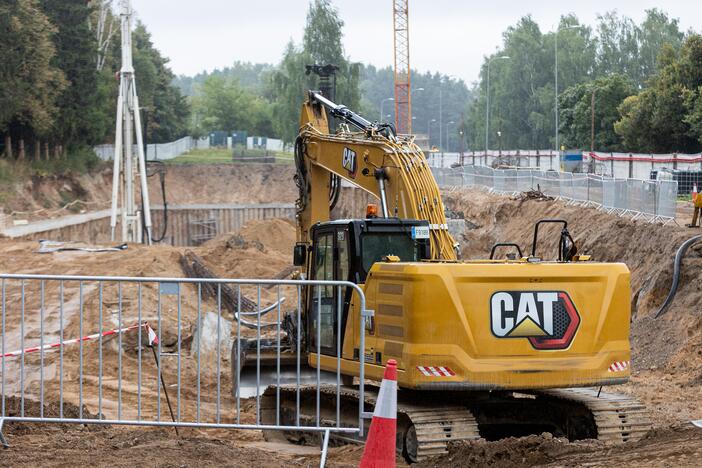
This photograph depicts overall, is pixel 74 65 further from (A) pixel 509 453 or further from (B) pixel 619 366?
(A) pixel 509 453

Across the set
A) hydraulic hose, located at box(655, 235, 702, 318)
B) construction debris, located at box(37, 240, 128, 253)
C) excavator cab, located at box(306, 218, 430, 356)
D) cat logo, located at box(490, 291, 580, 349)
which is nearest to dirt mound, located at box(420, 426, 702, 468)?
cat logo, located at box(490, 291, 580, 349)

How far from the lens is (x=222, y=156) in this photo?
94188 mm

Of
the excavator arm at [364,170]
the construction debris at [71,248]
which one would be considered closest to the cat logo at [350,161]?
the excavator arm at [364,170]

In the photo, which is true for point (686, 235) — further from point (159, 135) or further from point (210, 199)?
point (159, 135)

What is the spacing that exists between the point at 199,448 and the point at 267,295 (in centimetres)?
2111

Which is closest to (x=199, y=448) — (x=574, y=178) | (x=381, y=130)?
(x=381, y=130)

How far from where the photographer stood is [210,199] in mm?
80312

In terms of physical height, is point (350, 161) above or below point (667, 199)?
above

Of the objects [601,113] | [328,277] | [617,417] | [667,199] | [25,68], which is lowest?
[617,417]

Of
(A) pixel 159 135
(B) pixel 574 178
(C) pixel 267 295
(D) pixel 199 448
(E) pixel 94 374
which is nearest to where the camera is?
(D) pixel 199 448

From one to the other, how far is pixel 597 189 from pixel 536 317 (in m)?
22.3

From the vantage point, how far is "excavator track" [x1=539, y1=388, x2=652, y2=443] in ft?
33.5

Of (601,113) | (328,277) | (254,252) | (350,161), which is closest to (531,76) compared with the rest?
(601,113)

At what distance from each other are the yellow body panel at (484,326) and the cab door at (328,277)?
1.04 m
